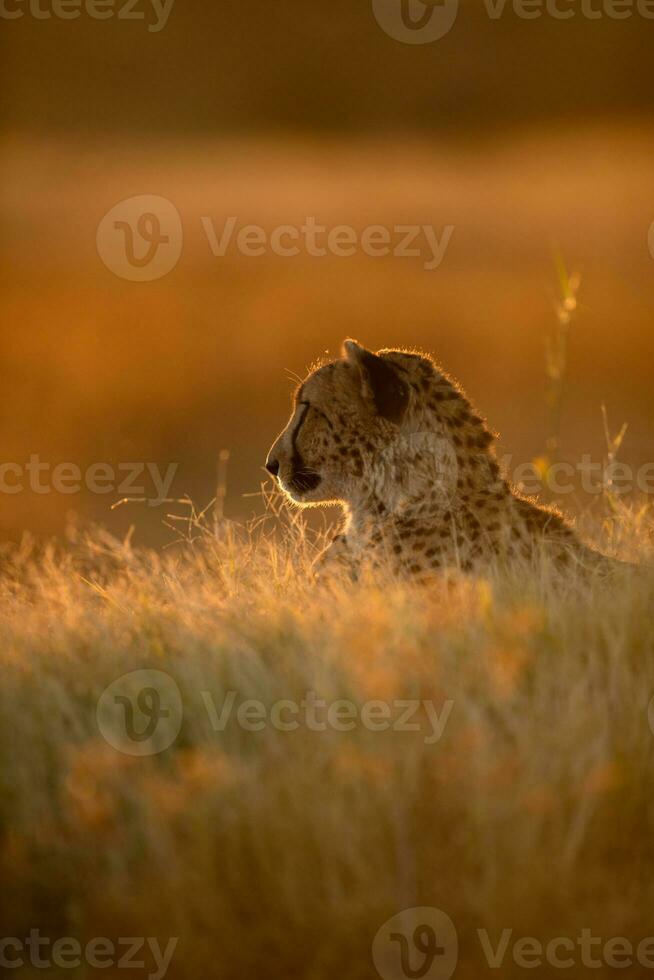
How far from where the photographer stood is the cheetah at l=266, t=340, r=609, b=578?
532 cm

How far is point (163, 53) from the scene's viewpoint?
39844 mm

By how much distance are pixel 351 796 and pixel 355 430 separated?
2203mm

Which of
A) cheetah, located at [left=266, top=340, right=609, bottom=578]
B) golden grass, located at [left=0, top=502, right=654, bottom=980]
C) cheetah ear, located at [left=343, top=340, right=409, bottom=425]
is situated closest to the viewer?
golden grass, located at [left=0, top=502, right=654, bottom=980]

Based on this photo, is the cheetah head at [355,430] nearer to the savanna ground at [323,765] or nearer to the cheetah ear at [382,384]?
the cheetah ear at [382,384]

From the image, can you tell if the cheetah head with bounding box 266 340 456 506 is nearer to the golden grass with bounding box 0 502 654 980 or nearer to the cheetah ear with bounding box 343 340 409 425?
the cheetah ear with bounding box 343 340 409 425

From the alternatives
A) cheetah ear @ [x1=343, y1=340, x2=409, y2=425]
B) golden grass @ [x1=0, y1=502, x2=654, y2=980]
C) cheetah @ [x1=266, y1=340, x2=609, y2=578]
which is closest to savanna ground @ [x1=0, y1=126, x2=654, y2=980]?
golden grass @ [x1=0, y1=502, x2=654, y2=980]

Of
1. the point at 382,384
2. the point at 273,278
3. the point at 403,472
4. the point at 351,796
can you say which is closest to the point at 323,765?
the point at 351,796

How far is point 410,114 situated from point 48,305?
2054 centimetres

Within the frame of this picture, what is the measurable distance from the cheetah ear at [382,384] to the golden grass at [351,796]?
3.70 ft

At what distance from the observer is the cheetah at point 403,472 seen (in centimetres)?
532

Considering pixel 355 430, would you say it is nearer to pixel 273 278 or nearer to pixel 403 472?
pixel 403 472

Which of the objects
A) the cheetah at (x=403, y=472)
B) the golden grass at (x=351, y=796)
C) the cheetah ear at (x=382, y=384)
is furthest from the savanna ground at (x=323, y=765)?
the cheetah ear at (x=382, y=384)

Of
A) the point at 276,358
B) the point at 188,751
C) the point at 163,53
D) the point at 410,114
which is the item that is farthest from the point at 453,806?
the point at 163,53

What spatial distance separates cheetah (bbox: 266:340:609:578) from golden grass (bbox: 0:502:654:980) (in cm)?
75
